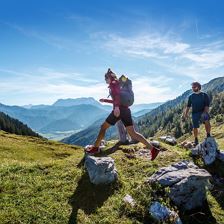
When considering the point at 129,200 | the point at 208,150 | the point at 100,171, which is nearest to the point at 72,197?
the point at 100,171

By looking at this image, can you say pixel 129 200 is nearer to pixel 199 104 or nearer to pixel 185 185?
pixel 185 185

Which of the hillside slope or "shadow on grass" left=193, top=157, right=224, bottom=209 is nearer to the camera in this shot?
the hillside slope

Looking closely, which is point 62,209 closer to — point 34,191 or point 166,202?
point 34,191

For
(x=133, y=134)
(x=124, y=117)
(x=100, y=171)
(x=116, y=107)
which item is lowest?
(x=100, y=171)

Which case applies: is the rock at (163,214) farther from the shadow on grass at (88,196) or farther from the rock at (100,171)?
the rock at (100,171)

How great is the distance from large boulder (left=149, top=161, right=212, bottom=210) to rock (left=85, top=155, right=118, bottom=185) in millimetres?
1747

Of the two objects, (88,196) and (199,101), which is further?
(199,101)

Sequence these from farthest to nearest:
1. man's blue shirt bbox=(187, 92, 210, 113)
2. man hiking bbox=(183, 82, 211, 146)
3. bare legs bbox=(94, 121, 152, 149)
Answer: man's blue shirt bbox=(187, 92, 210, 113) → man hiking bbox=(183, 82, 211, 146) → bare legs bbox=(94, 121, 152, 149)

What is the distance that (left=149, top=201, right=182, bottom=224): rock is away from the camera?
39.7 ft

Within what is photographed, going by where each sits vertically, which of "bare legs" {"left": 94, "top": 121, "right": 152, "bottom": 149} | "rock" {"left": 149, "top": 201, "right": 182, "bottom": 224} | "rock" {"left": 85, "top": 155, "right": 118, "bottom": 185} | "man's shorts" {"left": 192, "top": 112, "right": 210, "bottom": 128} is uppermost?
"man's shorts" {"left": 192, "top": 112, "right": 210, "bottom": 128}

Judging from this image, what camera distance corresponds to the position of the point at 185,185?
44.6ft

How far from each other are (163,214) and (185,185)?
1937 millimetres

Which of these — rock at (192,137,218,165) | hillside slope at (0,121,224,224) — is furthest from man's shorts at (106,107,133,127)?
rock at (192,137,218,165)

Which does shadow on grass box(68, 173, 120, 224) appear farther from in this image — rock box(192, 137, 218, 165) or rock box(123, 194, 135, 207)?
rock box(192, 137, 218, 165)
